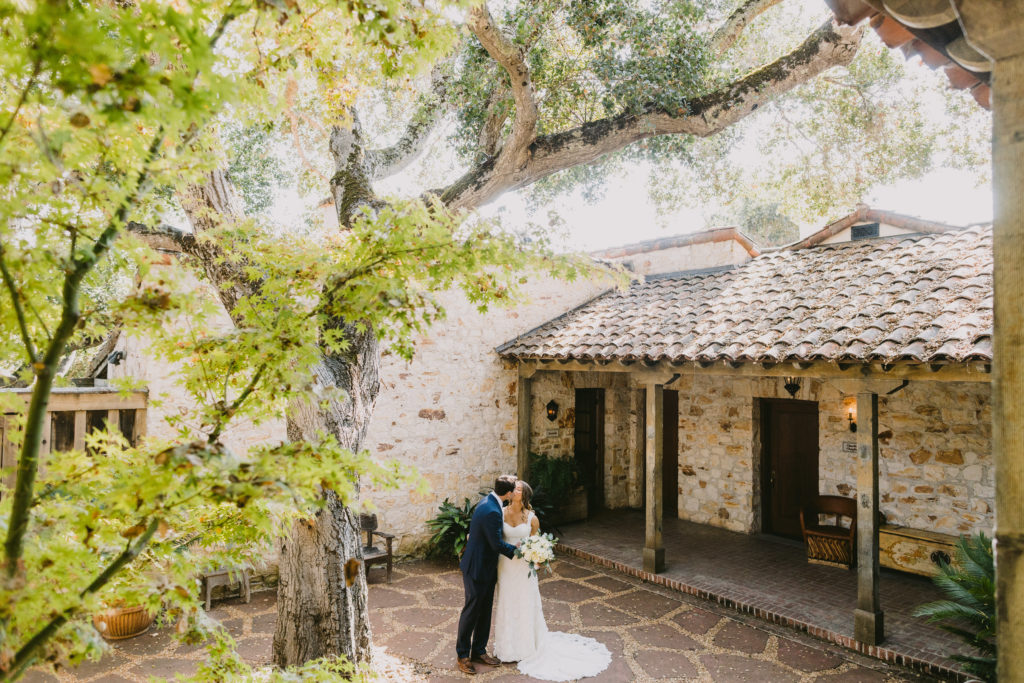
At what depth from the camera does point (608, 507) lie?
10766 mm

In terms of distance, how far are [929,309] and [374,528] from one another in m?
6.68

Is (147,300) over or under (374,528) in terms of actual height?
over

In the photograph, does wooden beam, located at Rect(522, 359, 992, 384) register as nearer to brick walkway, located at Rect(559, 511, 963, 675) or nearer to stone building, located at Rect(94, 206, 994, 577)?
stone building, located at Rect(94, 206, 994, 577)

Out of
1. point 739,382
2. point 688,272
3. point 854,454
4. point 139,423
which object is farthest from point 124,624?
point 688,272

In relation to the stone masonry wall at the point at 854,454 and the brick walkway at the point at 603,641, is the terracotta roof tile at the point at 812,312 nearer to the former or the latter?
the stone masonry wall at the point at 854,454

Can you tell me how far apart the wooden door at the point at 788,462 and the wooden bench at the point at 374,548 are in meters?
5.75

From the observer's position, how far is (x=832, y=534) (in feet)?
24.8

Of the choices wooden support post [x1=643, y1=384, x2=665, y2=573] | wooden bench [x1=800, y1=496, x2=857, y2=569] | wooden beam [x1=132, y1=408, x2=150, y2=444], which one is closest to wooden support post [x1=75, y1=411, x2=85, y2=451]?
wooden beam [x1=132, y1=408, x2=150, y2=444]

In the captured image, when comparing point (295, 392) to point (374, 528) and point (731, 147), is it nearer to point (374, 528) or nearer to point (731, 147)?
point (374, 528)

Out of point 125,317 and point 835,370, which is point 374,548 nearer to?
point 835,370

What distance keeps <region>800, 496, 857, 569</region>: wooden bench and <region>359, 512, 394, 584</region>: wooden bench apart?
5372 mm

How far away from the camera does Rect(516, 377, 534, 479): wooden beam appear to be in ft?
30.3

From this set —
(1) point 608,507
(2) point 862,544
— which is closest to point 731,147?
(2) point 862,544

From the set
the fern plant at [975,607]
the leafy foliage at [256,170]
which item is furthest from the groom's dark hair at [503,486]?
the leafy foliage at [256,170]
